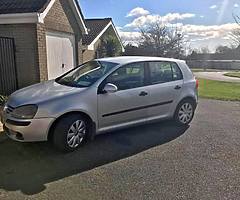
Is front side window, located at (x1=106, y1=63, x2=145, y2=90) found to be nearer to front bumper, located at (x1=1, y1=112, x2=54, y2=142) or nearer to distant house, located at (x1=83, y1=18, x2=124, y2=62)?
front bumper, located at (x1=1, y1=112, x2=54, y2=142)

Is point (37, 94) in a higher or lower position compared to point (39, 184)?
higher

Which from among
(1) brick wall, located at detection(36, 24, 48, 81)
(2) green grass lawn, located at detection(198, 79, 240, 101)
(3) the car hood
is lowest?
(2) green grass lawn, located at detection(198, 79, 240, 101)

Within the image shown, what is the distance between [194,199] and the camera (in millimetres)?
3322

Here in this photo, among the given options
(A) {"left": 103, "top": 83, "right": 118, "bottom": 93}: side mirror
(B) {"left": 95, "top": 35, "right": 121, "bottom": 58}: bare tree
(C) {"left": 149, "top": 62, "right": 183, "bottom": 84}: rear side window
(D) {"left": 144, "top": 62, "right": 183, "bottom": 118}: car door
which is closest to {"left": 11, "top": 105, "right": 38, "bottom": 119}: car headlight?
(A) {"left": 103, "top": 83, "right": 118, "bottom": 93}: side mirror

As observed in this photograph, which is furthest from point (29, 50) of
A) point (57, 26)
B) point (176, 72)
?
point (176, 72)

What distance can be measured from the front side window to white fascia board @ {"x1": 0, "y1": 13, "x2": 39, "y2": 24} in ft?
18.7

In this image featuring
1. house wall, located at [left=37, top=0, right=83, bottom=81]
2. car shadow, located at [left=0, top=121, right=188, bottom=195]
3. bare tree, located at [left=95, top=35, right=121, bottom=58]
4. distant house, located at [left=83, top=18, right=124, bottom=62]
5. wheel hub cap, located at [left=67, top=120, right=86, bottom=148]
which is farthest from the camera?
bare tree, located at [left=95, top=35, right=121, bottom=58]

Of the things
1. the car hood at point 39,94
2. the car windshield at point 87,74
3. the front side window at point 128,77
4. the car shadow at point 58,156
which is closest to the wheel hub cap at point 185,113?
the car shadow at point 58,156

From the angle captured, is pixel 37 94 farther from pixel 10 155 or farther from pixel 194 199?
pixel 194 199

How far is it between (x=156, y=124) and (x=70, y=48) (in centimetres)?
789

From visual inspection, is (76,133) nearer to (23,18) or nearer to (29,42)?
(29,42)

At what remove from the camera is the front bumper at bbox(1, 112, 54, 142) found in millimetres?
4375

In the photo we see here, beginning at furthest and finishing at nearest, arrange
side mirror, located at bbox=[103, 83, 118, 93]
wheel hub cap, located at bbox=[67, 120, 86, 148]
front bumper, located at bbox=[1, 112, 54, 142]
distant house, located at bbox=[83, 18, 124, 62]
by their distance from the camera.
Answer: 1. distant house, located at bbox=[83, 18, 124, 62]
2. side mirror, located at bbox=[103, 83, 118, 93]
3. wheel hub cap, located at bbox=[67, 120, 86, 148]
4. front bumper, located at bbox=[1, 112, 54, 142]

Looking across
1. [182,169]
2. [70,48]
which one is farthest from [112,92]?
[70,48]
